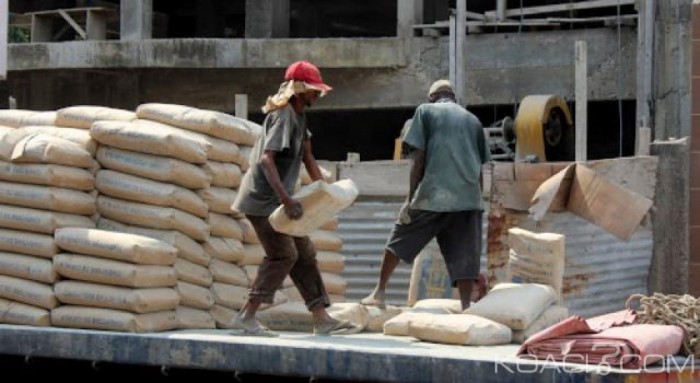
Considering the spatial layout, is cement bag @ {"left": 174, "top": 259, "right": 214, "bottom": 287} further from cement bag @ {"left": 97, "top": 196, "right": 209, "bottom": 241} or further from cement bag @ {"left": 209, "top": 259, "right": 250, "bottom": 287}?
cement bag @ {"left": 97, "top": 196, "right": 209, "bottom": 241}

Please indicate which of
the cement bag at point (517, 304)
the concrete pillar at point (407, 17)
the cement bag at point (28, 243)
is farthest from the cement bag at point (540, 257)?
the concrete pillar at point (407, 17)

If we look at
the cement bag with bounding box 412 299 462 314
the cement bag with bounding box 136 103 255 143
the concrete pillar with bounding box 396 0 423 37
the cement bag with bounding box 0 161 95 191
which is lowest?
the cement bag with bounding box 412 299 462 314

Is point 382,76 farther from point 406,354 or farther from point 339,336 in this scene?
point 406,354

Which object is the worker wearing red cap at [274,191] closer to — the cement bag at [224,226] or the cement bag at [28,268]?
the cement bag at [224,226]

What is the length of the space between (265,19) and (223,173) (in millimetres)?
13149

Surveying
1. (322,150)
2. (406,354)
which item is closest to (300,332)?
(406,354)

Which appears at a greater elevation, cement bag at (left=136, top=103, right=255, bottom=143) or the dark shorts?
cement bag at (left=136, top=103, right=255, bottom=143)

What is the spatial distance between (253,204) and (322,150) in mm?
15489

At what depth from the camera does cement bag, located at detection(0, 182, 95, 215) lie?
5801 mm

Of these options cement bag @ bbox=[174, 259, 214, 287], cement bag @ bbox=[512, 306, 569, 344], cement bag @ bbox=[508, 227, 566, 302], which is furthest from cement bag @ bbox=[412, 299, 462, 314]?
cement bag @ bbox=[174, 259, 214, 287]

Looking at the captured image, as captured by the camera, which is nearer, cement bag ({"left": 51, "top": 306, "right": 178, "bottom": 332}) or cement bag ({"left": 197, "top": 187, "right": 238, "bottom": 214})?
cement bag ({"left": 51, "top": 306, "right": 178, "bottom": 332})

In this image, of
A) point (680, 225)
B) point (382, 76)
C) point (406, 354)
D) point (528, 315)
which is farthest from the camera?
point (382, 76)

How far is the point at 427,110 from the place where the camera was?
6.23 meters

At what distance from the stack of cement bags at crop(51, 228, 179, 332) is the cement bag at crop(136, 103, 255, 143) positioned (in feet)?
2.36
